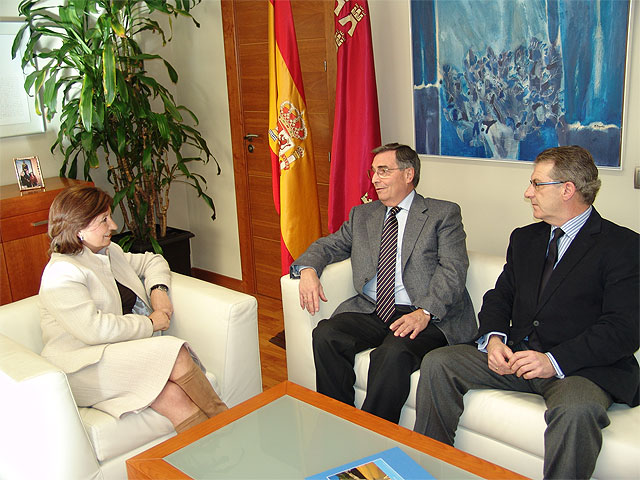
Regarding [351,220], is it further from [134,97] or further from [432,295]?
[134,97]

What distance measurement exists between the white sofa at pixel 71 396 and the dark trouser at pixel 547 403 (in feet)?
Result: 2.35

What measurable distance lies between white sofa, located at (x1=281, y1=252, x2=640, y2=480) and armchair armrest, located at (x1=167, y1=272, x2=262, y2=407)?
0.22 metres

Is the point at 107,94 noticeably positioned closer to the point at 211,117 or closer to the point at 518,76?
the point at 211,117

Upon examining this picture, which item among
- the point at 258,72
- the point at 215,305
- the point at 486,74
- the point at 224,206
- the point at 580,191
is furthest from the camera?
the point at 224,206

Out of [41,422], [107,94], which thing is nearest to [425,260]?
[41,422]

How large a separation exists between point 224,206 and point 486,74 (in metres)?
2.19

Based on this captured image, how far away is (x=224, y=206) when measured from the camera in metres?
4.57

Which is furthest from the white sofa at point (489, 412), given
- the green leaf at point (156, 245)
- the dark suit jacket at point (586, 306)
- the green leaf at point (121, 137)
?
the green leaf at point (121, 137)

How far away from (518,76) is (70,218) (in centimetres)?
199

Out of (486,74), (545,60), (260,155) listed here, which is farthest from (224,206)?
(545,60)

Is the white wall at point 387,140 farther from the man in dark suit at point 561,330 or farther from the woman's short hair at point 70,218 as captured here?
the woman's short hair at point 70,218

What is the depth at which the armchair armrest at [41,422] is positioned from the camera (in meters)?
1.94

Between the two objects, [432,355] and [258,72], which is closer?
[432,355]

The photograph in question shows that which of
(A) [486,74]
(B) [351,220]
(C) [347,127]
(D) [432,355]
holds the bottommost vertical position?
(D) [432,355]
